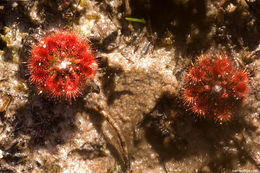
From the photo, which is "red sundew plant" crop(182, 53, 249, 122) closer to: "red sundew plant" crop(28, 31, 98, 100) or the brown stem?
Answer: the brown stem

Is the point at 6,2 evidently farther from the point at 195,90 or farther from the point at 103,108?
the point at 195,90

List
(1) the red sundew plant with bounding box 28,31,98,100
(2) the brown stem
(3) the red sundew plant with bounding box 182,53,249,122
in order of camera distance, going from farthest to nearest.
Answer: (2) the brown stem → (3) the red sundew plant with bounding box 182,53,249,122 → (1) the red sundew plant with bounding box 28,31,98,100

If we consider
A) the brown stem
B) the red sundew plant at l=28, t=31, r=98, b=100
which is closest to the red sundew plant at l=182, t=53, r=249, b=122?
the brown stem

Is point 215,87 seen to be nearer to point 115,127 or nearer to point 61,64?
point 115,127

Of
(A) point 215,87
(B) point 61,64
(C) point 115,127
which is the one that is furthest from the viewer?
(C) point 115,127

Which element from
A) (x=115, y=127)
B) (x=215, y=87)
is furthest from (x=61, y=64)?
(x=215, y=87)

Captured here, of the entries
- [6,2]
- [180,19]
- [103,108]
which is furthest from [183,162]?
[6,2]
